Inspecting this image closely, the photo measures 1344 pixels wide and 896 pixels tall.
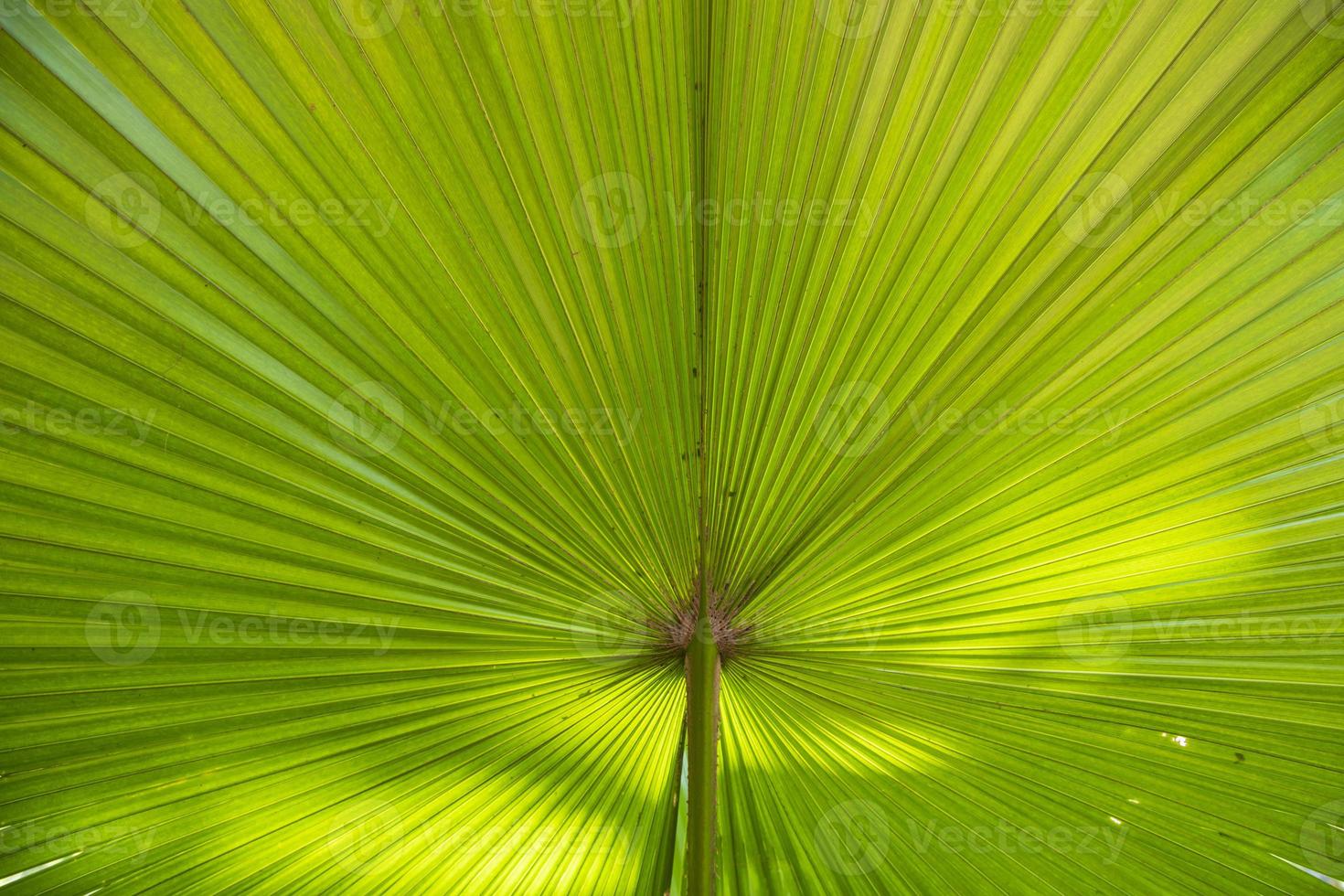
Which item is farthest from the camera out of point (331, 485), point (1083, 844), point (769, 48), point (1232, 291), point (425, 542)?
point (1083, 844)

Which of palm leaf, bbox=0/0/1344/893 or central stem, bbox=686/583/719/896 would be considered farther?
central stem, bbox=686/583/719/896

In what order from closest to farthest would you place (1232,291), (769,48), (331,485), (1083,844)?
(769,48), (1232,291), (331,485), (1083,844)

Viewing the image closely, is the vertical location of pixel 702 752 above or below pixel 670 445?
below

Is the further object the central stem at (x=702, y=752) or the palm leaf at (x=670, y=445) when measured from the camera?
the central stem at (x=702, y=752)

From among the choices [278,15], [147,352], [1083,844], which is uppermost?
[278,15]

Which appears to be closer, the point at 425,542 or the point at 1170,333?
the point at 1170,333

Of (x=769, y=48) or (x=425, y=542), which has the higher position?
(x=769, y=48)

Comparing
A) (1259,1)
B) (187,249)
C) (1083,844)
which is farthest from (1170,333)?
(187,249)

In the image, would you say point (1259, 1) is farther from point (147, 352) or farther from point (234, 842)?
point (234, 842)
